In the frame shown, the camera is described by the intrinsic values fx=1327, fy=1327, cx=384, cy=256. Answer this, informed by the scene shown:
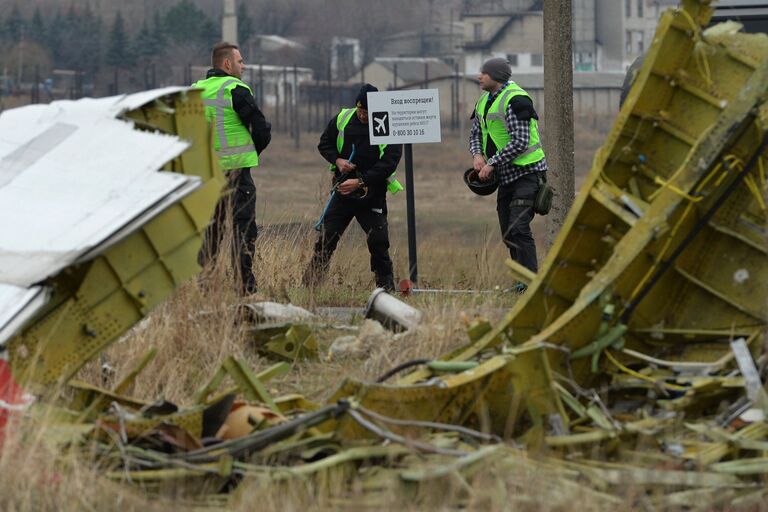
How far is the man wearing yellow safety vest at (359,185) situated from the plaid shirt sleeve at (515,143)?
101 cm

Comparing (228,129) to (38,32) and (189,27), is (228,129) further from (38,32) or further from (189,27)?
(38,32)

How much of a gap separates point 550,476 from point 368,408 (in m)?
0.95

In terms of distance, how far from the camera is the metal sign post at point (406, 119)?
468 inches

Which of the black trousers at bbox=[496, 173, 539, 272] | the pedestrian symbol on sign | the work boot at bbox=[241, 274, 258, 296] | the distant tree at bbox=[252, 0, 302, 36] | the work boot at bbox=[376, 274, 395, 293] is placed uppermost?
the distant tree at bbox=[252, 0, 302, 36]

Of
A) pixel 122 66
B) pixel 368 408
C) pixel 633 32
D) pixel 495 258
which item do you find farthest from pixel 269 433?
pixel 122 66

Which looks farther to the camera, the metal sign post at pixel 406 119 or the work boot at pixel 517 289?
the metal sign post at pixel 406 119

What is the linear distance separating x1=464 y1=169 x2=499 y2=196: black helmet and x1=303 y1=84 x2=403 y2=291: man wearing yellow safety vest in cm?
67

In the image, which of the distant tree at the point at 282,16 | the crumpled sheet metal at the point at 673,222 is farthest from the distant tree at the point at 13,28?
the crumpled sheet metal at the point at 673,222

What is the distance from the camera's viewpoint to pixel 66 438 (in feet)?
18.5

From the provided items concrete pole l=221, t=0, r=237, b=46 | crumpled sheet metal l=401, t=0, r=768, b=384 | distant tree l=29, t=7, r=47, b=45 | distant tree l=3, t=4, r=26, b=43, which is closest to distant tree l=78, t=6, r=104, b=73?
distant tree l=29, t=7, r=47, b=45

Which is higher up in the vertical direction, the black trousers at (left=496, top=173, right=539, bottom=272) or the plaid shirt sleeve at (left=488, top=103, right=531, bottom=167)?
the plaid shirt sleeve at (left=488, top=103, right=531, bottom=167)

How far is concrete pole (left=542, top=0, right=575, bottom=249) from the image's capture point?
12.0m

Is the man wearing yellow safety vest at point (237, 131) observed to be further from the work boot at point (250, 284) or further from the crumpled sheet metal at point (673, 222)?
the crumpled sheet metal at point (673, 222)

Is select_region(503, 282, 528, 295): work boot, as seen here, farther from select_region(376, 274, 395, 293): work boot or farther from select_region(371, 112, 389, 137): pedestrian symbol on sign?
select_region(371, 112, 389, 137): pedestrian symbol on sign
